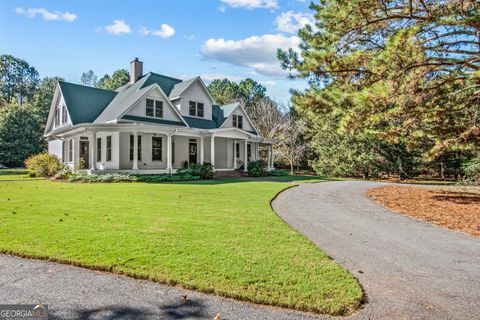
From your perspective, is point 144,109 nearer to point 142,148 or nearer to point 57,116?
point 142,148

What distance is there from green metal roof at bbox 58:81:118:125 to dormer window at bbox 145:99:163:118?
183 inches

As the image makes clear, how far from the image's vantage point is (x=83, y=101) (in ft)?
74.2

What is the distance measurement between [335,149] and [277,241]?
75.8ft

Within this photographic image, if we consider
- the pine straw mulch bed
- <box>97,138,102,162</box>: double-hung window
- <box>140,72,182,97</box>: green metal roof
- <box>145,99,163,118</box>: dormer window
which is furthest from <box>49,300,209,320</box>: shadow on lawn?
<box>140,72,182,97</box>: green metal roof

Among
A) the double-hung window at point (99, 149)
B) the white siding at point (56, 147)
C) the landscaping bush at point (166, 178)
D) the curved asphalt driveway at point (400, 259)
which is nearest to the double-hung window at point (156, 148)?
the landscaping bush at point (166, 178)

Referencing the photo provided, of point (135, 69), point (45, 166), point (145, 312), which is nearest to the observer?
point (145, 312)

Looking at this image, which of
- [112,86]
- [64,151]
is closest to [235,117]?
[64,151]

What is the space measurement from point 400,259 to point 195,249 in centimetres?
319

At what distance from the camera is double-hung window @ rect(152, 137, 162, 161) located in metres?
20.4

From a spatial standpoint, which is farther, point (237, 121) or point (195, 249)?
point (237, 121)

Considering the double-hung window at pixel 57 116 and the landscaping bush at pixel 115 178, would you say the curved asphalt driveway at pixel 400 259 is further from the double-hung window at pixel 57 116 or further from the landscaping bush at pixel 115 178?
the double-hung window at pixel 57 116

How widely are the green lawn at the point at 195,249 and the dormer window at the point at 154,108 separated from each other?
13.4 meters

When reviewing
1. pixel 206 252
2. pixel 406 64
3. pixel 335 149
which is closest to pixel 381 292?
pixel 206 252

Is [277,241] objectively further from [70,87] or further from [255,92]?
[255,92]
